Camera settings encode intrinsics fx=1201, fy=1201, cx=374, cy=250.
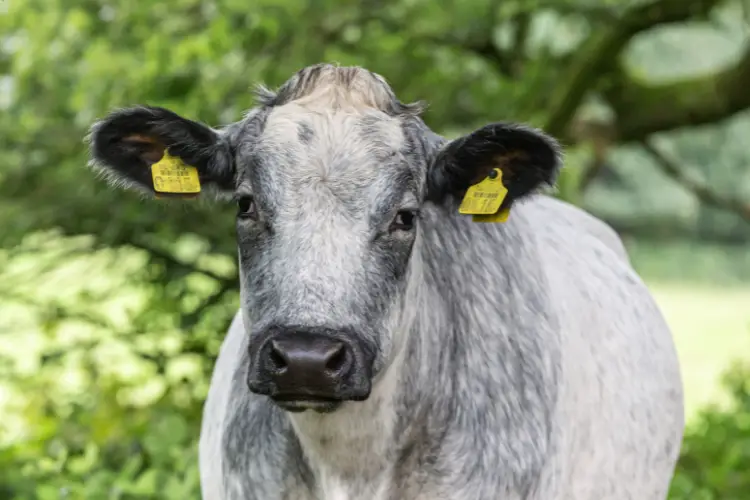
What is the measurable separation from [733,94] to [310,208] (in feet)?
21.8

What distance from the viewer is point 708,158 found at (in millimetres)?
24266

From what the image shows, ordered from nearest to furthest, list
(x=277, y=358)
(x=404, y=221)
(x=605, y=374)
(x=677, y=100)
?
(x=277, y=358) → (x=404, y=221) → (x=605, y=374) → (x=677, y=100)

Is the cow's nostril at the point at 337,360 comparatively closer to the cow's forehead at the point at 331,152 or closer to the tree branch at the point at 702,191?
the cow's forehead at the point at 331,152

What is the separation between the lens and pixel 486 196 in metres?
3.43

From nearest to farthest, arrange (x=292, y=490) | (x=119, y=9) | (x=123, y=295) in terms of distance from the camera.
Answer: (x=292, y=490) → (x=119, y=9) → (x=123, y=295)

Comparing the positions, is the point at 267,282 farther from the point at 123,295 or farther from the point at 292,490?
the point at 123,295

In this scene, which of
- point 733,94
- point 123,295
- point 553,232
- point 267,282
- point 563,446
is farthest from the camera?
point 733,94

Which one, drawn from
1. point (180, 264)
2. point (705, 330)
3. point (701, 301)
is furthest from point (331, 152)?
point (701, 301)

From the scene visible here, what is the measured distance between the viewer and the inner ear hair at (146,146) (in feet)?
11.3

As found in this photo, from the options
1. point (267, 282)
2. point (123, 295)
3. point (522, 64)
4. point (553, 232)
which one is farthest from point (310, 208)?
point (522, 64)

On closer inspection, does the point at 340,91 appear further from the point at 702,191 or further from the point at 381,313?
the point at 702,191

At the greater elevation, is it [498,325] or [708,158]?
[498,325]

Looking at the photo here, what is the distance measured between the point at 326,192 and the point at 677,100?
6654 millimetres

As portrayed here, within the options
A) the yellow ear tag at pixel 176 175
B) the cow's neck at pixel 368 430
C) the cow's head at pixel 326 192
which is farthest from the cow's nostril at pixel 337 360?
the yellow ear tag at pixel 176 175
